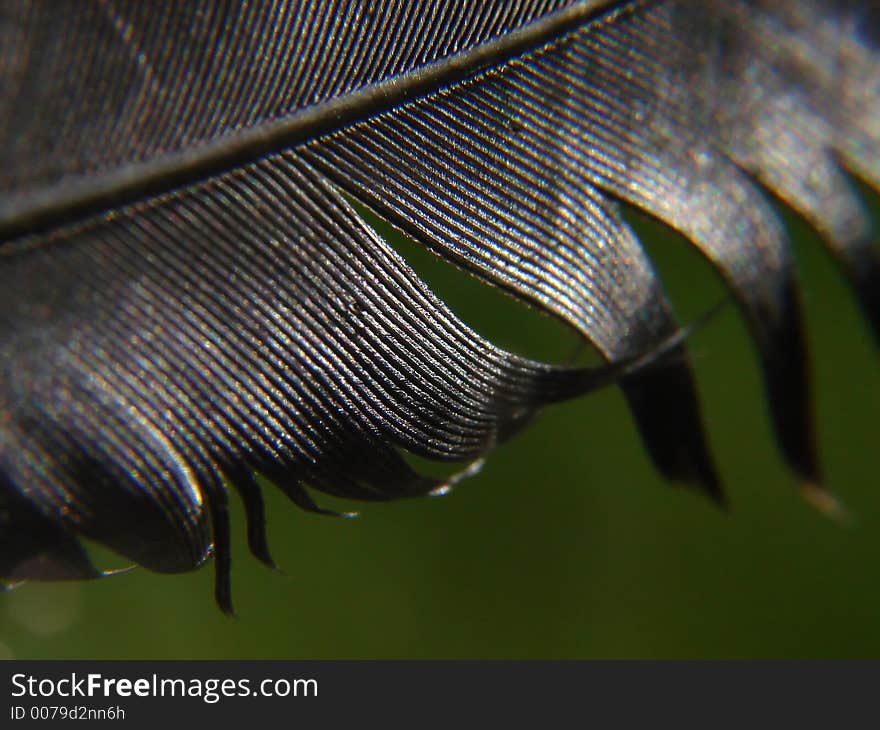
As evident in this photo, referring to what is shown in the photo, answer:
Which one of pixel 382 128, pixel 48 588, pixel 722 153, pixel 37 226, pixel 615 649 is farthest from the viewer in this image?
pixel 615 649

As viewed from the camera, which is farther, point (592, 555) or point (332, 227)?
point (592, 555)

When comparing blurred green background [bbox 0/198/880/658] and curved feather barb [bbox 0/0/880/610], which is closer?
curved feather barb [bbox 0/0/880/610]

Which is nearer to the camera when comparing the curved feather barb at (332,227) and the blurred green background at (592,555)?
the curved feather barb at (332,227)

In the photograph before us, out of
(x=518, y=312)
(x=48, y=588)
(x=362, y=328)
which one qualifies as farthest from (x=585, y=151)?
(x=48, y=588)

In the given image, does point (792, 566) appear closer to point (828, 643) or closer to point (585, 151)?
point (828, 643)
